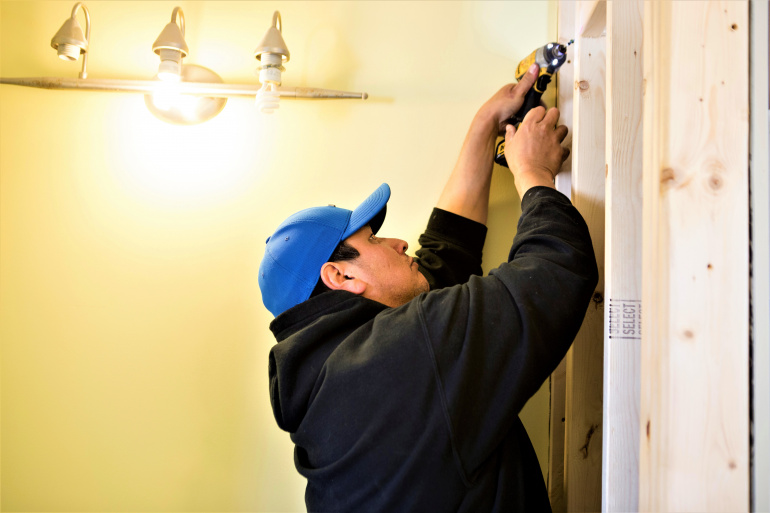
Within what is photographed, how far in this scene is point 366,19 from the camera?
1.65 meters

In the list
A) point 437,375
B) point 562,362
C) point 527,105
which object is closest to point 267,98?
point 527,105

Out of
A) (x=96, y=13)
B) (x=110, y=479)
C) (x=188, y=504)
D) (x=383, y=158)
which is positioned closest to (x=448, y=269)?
(x=383, y=158)

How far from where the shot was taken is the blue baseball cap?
4.20 ft

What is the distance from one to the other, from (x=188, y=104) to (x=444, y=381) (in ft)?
3.73

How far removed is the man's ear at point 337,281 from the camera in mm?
1267

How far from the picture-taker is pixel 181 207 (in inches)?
65.6

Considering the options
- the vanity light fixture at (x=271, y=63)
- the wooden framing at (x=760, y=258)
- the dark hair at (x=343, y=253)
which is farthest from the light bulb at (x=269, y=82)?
the wooden framing at (x=760, y=258)

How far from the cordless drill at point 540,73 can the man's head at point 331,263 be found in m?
0.41

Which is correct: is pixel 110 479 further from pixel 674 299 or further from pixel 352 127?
pixel 674 299

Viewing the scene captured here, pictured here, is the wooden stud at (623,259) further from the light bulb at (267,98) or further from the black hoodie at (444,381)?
the light bulb at (267,98)

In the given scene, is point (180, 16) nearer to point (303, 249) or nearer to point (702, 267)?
point (303, 249)

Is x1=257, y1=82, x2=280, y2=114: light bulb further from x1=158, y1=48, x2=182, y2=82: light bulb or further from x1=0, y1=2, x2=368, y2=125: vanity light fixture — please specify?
x1=158, y1=48, x2=182, y2=82: light bulb

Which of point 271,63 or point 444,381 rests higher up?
point 271,63

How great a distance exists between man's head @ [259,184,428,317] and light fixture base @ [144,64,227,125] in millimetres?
545
